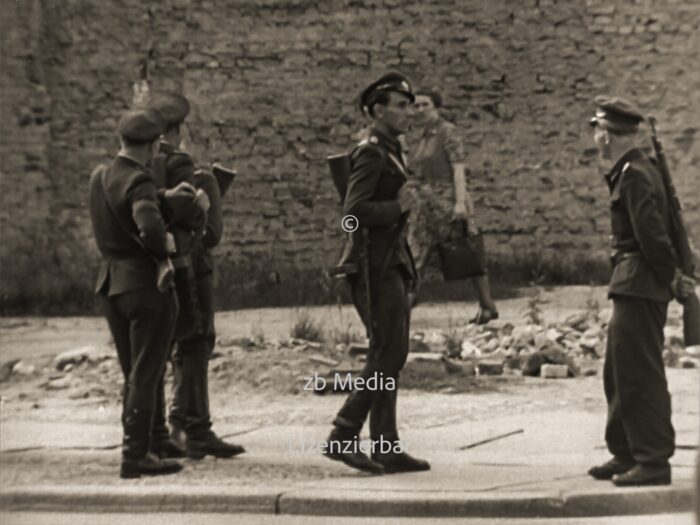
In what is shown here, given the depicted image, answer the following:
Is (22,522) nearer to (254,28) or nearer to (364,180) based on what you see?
(364,180)

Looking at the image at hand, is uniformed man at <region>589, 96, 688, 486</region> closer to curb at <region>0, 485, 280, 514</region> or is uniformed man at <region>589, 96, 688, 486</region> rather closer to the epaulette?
the epaulette

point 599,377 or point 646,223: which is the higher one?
point 646,223

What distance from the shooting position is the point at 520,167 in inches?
869

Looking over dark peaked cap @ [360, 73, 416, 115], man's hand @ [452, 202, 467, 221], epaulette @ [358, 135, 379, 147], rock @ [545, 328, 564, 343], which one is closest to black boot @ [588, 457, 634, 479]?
epaulette @ [358, 135, 379, 147]

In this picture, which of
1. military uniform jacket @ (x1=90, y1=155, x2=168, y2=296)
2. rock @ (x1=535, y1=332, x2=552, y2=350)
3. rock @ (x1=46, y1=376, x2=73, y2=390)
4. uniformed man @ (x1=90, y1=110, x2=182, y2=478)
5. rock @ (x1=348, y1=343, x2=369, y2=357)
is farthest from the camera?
rock @ (x1=535, y1=332, x2=552, y2=350)

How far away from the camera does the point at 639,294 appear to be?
368 inches

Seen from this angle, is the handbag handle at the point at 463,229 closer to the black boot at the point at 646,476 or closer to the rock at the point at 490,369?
the rock at the point at 490,369

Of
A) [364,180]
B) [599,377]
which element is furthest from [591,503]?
[599,377]

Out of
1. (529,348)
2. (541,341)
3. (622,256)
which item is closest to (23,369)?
(529,348)

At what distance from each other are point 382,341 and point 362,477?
0.69m

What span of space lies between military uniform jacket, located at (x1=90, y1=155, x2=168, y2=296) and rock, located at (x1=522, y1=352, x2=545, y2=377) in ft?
15.3

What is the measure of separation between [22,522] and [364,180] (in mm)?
2429

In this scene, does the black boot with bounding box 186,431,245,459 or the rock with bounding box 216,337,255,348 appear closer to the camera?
the black boot with bounding box 186,431,245,459

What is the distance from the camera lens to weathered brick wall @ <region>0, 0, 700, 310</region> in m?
21.9
